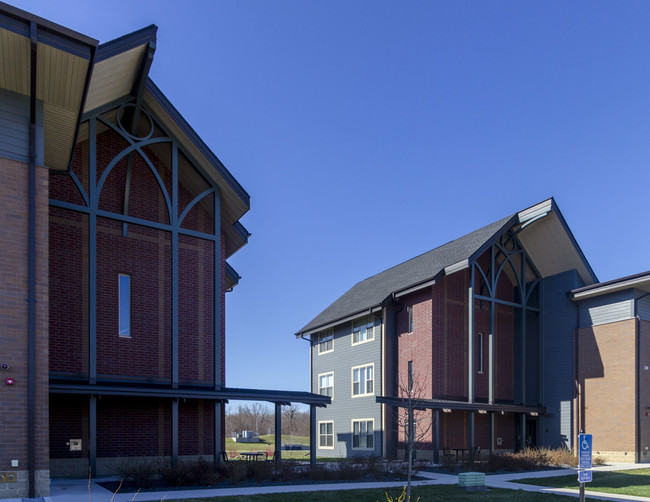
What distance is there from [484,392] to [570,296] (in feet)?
19.8

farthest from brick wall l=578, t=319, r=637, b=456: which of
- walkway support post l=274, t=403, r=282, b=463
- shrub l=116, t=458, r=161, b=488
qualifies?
shrub l=116, t=458, r=161, b=488

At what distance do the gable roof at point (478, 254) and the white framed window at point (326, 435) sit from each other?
566 cm

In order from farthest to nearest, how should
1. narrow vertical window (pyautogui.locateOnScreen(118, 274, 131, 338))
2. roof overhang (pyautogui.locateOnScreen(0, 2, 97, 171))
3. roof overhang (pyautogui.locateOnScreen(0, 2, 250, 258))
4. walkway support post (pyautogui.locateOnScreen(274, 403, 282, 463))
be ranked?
walkway support post (pyautogui.locateOnScreen(274, 403, 282, 463)) → narrow vertical window (pyautogui.locateOnScreen(118, 274, 131, 338)) → roof overhang (pyautogui.locateOnScreen(0, 2, 250, 258)) → roof overhang (pyautogui.locateOnScreen(0, 2, 97, 171))

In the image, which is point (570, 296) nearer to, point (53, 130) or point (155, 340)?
point (155, 340)

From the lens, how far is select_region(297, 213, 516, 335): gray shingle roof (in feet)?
91.4

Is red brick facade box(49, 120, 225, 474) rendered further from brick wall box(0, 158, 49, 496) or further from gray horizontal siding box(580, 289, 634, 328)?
gray horizontal siding box(580, 289, 634, 328)

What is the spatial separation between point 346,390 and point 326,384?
109 inches

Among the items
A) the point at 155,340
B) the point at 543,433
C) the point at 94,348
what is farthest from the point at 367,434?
the point at 94,348

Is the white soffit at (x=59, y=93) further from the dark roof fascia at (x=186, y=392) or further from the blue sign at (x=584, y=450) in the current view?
the blue sign at (x=584, y=450)

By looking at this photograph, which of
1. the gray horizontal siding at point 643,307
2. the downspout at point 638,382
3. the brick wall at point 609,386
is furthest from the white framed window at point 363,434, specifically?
the gray horizontal siding at point 643,307

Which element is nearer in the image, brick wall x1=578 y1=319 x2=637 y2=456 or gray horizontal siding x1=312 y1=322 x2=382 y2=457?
brick wall x1=578 y1=319 x2=637 y2=456

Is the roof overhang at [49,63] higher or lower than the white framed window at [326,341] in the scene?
higher

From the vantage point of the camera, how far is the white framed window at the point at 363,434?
29047 mm

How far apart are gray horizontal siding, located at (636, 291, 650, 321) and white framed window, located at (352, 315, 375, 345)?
1158 cm
